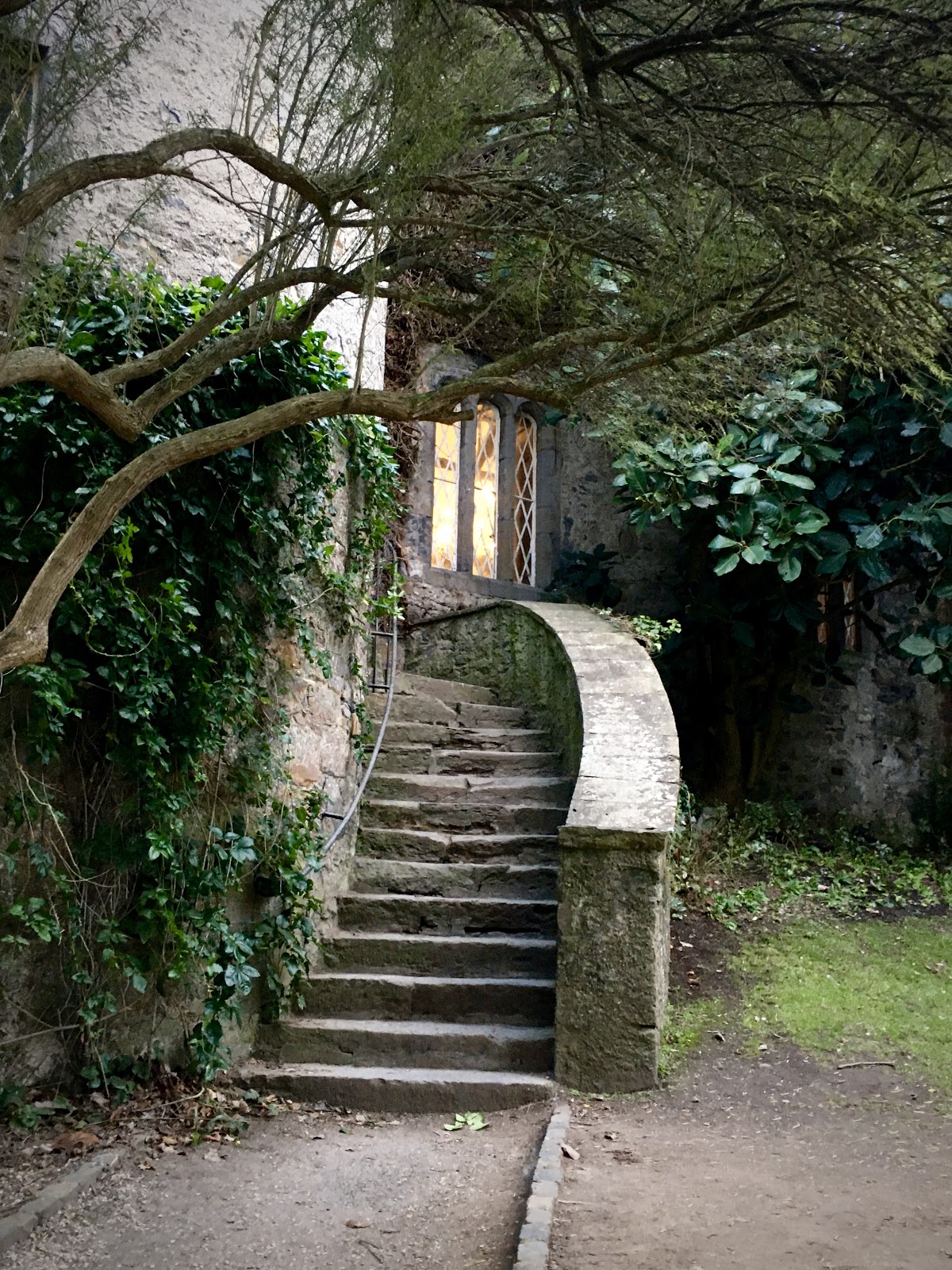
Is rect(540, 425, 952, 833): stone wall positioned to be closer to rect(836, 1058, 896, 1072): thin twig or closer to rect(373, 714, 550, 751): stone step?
rect(373, 714, 550, 751): stone step

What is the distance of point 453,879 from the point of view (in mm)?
5395

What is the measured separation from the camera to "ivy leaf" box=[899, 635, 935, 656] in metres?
7.15

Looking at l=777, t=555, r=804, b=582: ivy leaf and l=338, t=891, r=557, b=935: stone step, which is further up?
l=777, t=555, r=804, b=582: ivy leaf

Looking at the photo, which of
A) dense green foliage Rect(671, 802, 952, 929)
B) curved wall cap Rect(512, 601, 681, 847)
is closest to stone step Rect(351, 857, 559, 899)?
curved wall cap Rect(512, 601, 681, 847)

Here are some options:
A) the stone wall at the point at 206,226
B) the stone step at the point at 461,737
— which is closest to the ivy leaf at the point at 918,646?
the stone step at the point at 461,737

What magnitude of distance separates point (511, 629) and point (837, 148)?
4.83m

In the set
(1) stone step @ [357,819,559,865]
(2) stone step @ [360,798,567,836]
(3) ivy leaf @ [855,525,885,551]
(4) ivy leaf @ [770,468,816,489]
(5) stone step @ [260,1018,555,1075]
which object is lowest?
(5) stone step @ [260,1018,555,1075]

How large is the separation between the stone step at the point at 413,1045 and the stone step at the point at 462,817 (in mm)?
1232

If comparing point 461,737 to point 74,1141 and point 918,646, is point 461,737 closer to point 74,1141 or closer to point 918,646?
point 918,646

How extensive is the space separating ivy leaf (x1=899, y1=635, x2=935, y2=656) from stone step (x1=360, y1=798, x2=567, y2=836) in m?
2.79

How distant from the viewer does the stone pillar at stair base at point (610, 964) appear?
4332 millimetres

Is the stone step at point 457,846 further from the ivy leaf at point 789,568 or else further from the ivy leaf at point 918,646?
the ivy leaf at point 918,646

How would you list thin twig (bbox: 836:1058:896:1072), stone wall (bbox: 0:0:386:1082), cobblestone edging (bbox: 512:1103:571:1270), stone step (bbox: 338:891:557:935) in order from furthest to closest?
stone step (bbox: 338:891:557:935)
stone wall (bbox: 0:0:386:1082)
thin twig (bbox: 836:1058:896:1072)
cobblestone edging (bbox: 512:1103:571:1270)

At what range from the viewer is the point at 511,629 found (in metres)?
7.73
